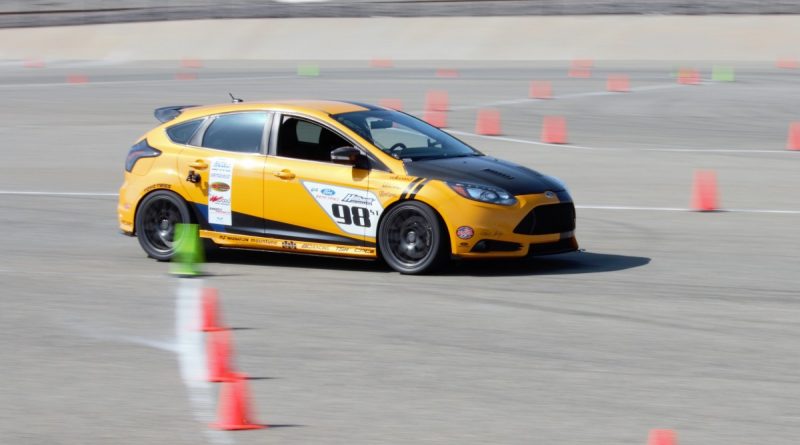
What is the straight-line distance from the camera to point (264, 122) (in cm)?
1190

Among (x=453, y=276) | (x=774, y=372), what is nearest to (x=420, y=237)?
(x=453, y=276)

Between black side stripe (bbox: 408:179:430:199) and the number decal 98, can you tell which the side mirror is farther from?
black side stripe (bbox: 408:179:430:199)

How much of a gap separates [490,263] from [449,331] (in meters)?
2.98

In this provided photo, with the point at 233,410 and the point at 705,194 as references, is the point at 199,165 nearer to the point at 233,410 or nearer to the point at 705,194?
the point at 233,410

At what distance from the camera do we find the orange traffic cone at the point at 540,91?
2888 cm

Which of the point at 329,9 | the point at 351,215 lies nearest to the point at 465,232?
the point at 351,215

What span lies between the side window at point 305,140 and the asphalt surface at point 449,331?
105 cm

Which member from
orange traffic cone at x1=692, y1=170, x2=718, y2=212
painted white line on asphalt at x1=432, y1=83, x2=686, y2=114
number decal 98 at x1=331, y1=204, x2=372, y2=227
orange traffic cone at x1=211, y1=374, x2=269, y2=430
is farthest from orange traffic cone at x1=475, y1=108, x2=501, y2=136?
orange traffic cone at x1=211, y1=374, x2=269, y2=430

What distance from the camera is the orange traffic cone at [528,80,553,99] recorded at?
28.9 m

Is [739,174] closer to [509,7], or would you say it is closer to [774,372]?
[774,372]

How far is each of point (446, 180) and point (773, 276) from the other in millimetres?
2929

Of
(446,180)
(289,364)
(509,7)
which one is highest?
(509,7)

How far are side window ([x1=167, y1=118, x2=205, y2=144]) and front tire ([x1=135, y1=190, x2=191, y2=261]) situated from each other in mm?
536

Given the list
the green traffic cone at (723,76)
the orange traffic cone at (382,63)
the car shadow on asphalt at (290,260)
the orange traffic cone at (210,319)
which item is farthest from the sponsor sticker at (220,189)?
the orange traffic cone at (382,63)
